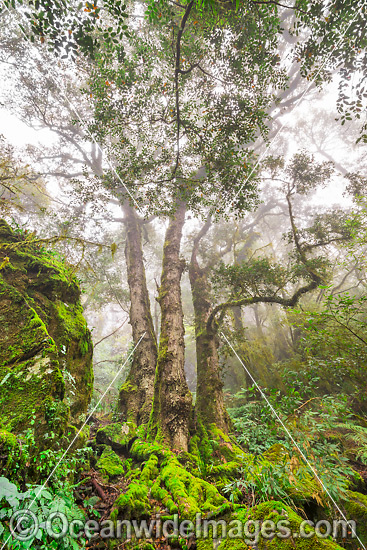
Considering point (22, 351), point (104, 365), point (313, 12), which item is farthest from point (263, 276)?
point (104, 365)

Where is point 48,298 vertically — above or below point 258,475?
above

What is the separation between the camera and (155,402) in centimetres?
543

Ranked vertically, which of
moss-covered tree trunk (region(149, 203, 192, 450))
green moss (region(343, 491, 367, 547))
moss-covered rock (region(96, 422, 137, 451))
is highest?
moss-covered tree trunk (region(149, 203, 192, 450))

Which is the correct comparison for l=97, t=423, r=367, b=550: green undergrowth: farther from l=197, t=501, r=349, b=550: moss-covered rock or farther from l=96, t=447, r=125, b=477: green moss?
l=96, t=447, r=125, b=477: green moss

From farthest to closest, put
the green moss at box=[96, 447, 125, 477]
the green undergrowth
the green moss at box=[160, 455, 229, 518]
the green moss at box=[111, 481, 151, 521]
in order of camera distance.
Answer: the green moss at box=[96, 447, 125, 477], the green moss at box=[160, 455, 229, 518], the green moss at box=[111, 481, 151, 521], the green undergrowth

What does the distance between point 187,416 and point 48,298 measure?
3.57 meters

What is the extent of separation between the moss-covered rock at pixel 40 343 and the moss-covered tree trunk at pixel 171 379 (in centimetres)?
172

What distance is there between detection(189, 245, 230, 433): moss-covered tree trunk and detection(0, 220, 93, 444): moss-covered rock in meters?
2.99

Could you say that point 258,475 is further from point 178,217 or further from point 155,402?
point 178,217

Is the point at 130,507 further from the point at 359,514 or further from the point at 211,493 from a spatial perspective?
the point at 359,514

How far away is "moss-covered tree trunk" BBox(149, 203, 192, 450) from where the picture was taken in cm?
467

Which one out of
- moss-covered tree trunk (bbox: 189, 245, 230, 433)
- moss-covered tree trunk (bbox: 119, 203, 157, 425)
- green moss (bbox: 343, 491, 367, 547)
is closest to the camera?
green moss (bbox: 343, 491, 367, 547)
